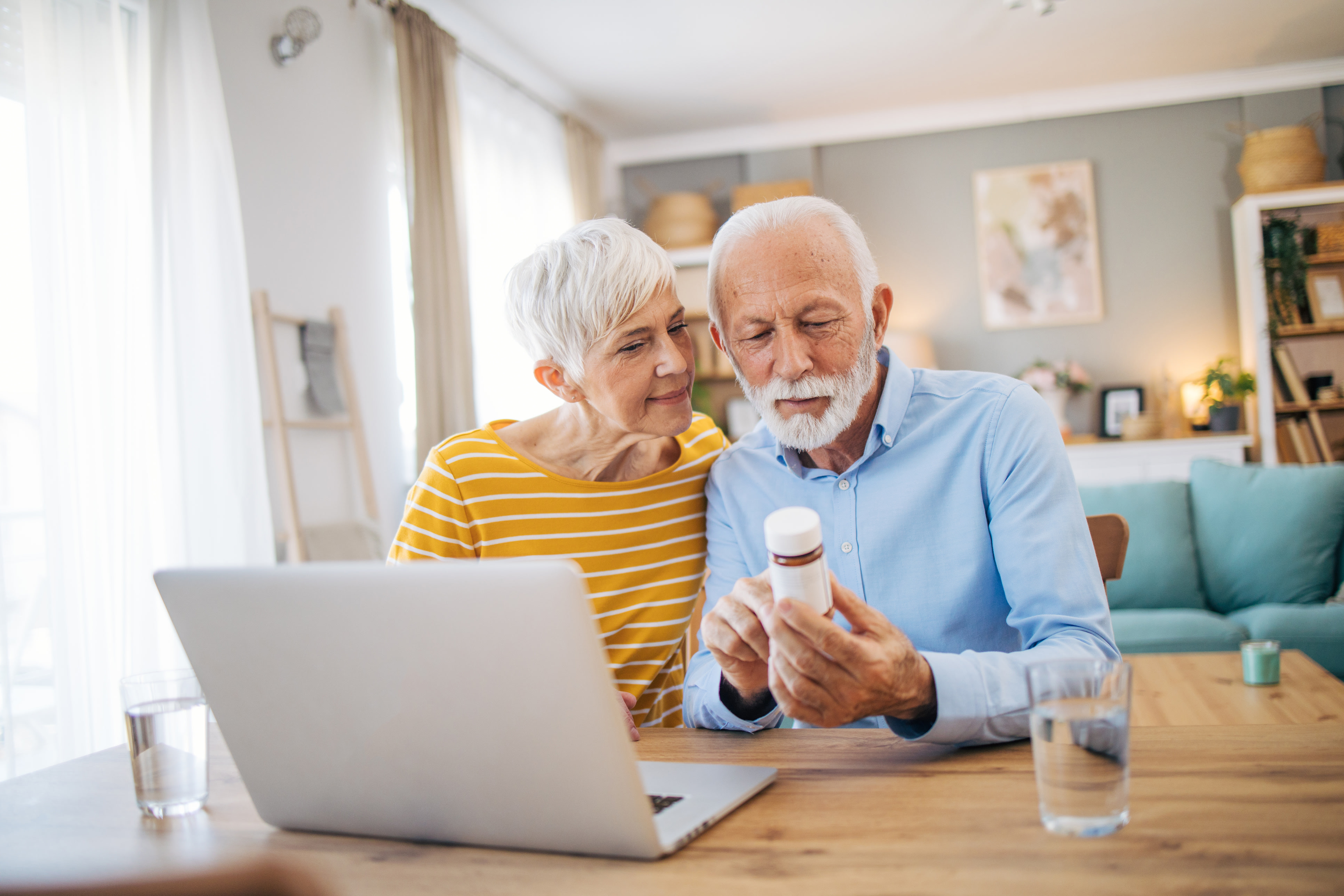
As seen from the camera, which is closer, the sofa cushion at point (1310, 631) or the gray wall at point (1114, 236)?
the sofa cushion at point (1310, 631)

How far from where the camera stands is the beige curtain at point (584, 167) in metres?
5.36

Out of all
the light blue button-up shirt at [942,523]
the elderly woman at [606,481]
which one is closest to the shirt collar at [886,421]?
the light blue button-up shirt at [942,523]

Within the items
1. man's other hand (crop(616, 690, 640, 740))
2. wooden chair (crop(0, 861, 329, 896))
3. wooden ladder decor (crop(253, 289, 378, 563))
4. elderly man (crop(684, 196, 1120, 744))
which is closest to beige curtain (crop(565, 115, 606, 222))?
wooden ladder decor (crop(253, 289, 378, 563))

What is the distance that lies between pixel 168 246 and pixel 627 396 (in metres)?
1.74

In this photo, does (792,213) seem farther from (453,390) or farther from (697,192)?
(697,192)

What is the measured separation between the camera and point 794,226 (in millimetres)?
1357

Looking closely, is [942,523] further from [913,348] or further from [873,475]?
[913,348]

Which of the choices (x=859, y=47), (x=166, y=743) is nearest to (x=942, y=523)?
(x=166, y=743)

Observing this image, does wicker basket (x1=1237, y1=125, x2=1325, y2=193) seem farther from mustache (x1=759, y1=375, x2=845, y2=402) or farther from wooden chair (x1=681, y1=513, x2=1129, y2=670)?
mustache (x1=759, y1=375, x2=845, y2=402)

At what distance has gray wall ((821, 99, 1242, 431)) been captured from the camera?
5586 mm

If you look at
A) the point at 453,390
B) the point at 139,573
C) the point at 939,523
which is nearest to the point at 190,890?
the point at 939,523

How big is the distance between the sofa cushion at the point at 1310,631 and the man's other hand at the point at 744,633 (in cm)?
287

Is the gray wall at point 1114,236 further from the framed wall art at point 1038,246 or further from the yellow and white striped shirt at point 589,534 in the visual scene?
the yellow and white striped shirt at point 589,534

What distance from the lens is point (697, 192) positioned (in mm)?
6043
